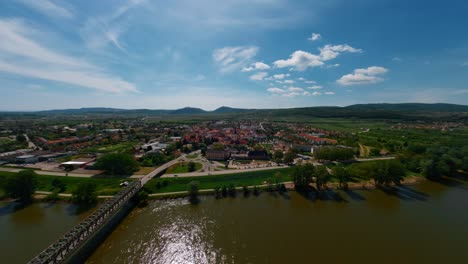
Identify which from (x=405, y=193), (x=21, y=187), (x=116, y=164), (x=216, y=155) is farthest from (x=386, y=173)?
(x=21, y=187)

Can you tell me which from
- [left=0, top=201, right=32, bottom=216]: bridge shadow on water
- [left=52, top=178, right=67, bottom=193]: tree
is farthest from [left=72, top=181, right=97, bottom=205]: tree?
[left=0, top=201, right=32, bottom=216]: bridge shadow on water

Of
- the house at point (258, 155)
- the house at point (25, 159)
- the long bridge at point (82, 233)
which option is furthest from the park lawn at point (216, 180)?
the house at point (25, 159)

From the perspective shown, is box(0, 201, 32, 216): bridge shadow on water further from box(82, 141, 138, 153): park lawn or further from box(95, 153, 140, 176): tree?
box(82, 141, 138, 153): park lawn

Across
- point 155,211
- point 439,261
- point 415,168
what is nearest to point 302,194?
point 439,261

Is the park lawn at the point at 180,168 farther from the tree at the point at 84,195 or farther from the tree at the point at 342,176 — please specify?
the tree at the point at 342,176

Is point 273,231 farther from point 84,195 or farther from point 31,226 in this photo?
point 31,226

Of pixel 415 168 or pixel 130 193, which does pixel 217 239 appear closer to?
pixel 130 193
